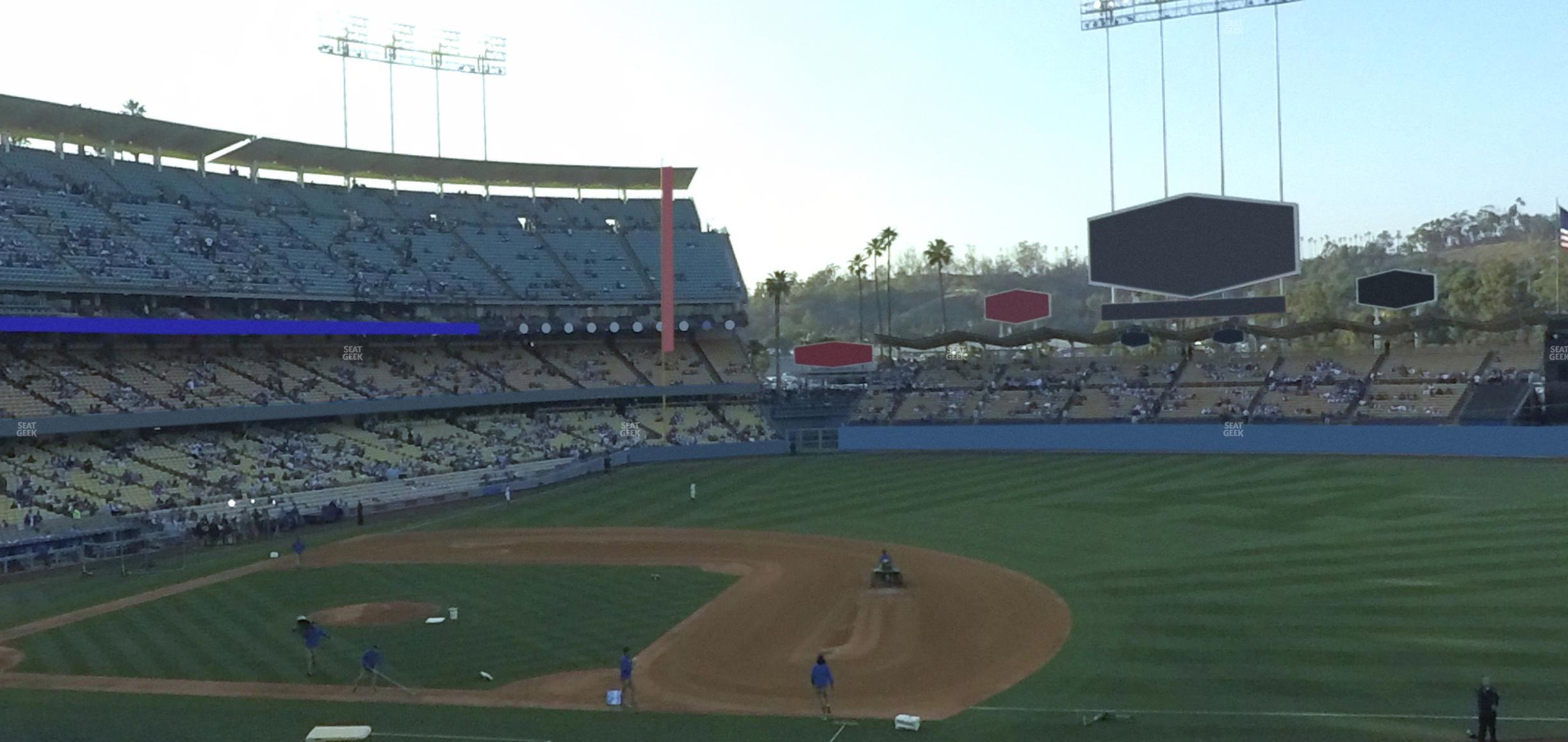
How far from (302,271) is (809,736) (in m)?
48.7

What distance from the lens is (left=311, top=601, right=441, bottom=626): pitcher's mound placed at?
2605 centimetres

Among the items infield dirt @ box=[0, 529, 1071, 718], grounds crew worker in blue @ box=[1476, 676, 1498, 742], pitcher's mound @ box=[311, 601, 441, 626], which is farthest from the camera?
pitcher's mound @ box=[311, 601, 441, 626]

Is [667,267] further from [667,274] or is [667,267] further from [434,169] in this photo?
[434,169]

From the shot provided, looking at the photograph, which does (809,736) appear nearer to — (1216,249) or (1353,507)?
(1353,507)

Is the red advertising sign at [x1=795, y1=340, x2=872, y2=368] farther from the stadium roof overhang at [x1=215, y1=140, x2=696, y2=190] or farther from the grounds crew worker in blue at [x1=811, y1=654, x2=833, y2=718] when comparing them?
the grounds crew worker in blue at [x1=811, y1=654, x2=833, y2=718]

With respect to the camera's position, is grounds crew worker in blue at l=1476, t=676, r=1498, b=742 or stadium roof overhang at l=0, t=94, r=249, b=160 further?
stadium roof overhang at l=0, t=94, r=249, b=160

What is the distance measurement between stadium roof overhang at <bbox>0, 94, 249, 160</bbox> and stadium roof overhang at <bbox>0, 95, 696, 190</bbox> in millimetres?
35

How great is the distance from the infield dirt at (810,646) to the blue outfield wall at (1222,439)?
26.8m

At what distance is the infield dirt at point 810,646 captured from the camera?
63.7 feet

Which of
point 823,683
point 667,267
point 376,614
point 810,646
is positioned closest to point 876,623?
point 810,646

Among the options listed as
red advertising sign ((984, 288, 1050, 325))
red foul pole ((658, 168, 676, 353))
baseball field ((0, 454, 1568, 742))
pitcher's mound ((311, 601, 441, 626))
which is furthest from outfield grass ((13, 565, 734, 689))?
red advertising sign ((984, 288, 1050, 325))

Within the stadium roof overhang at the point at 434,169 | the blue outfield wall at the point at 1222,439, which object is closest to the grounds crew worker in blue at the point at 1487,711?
the blue outfield wall at the point at 1222,439

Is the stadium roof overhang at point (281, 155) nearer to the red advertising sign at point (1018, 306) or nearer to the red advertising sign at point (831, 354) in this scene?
the red advertising sign at point (831, 354)

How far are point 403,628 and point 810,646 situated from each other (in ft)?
32.3
